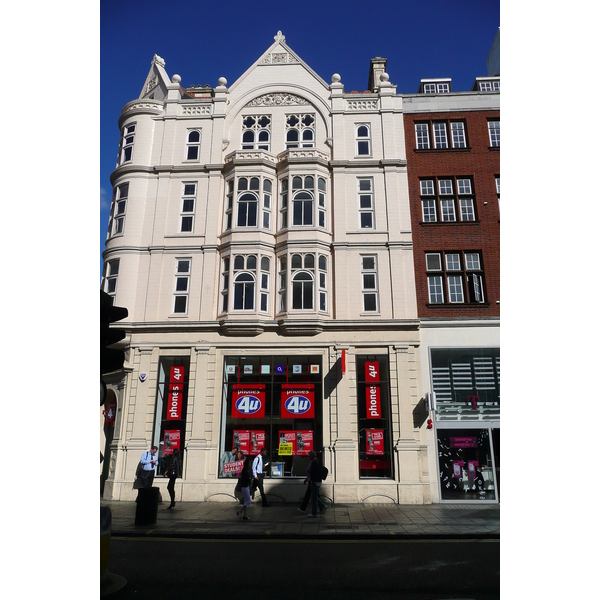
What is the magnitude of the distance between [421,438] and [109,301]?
13422 mm

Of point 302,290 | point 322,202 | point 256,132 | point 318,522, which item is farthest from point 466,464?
point 256,132

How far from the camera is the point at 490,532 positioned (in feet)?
34.8

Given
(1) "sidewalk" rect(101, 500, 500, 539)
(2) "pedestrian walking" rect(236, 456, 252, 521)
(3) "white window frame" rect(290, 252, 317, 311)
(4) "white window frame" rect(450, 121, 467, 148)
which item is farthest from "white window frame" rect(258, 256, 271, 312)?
(4) "white window frame" rect(450, 121, 467, 148)

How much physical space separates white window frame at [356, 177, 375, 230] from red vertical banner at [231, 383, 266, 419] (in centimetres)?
799

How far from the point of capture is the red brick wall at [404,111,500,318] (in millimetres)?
18266

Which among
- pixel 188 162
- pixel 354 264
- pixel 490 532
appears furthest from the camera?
pixel 188 162

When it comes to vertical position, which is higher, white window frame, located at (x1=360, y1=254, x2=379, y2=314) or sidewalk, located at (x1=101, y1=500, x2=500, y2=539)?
white window frame, located at (x1=360, y1=254, x2=379, y2=314)

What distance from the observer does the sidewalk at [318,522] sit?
34.0 feet

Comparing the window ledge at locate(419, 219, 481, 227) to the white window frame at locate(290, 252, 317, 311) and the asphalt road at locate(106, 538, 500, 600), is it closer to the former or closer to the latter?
the white window frame at locate(290, 252, 317, 311)

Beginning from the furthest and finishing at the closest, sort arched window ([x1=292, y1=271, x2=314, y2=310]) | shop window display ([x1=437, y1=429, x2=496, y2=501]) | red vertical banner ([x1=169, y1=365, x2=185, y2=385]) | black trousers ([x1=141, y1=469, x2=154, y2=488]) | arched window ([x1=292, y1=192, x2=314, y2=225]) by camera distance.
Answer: arched window ([x1=292, y1=192, x2=314, y2=225]) → arched window ([x1=292, y1=271, x2=314, y2=310]) → red vertical banner ([x1=169, y1=365, x2=185, y2=385]) → shop window display ([x1=437, y1=429, x2=496, y2=501]) → black trousers ([x1=141, y1=469, x2=154, y2=488])

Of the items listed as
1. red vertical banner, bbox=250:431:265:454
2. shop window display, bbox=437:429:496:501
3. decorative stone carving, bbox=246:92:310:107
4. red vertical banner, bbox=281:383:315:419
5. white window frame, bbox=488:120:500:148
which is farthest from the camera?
decorative stone carving, bbox=246:92:310:107

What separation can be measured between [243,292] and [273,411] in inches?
190

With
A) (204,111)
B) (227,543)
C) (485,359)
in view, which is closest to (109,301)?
(227,543)

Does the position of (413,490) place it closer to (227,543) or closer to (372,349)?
(372,349)
